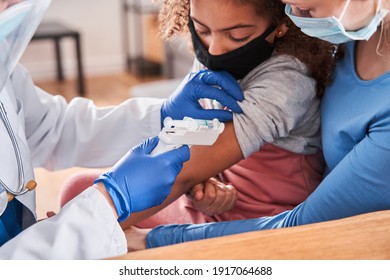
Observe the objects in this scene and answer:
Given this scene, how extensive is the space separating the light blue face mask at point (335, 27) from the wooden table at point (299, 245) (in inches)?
14.1

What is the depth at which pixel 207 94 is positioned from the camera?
1322 mm

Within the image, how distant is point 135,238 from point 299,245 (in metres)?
0.54

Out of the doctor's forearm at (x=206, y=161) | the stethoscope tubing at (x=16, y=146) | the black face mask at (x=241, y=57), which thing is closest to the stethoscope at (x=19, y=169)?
the stethoscope tubing at (x=16, y=146)

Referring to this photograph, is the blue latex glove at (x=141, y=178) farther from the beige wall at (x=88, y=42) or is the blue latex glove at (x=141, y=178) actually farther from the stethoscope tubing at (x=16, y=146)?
the beige wall at (x=88, y=42)

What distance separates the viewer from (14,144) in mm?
1179

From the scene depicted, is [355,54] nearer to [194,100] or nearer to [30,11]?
[194,100]

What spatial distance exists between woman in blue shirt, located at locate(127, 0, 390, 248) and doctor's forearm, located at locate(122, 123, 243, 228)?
96 mm

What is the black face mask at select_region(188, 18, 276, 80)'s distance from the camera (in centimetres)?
132

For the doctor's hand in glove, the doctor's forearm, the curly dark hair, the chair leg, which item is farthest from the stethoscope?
the chair leg

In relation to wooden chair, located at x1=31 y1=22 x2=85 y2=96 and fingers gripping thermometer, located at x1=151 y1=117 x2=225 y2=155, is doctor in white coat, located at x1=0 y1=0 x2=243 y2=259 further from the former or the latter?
wooden chair, located at x1=31 y1=22 x2=85 y2=96

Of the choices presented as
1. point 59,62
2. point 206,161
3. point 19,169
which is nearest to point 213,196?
point 206,161

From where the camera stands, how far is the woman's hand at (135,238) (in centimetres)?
132
